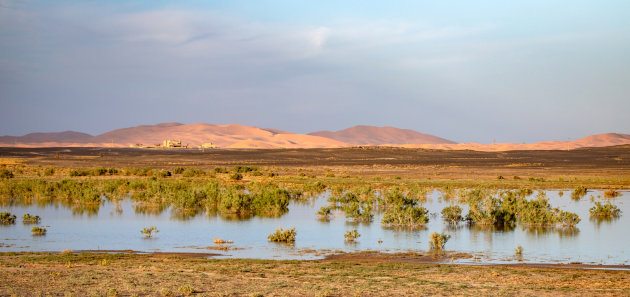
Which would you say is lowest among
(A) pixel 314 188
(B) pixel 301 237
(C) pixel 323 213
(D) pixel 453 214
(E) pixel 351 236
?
(B) pixel 301 237

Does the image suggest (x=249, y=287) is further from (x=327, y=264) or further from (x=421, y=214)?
(x=421, y=214)

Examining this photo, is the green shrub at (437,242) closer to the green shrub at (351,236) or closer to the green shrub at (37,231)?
the green shrub at (351,236)

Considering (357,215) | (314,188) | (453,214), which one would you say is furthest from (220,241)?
(314,188)

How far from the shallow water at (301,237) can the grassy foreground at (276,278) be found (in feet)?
5.39

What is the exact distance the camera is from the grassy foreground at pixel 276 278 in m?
10.2

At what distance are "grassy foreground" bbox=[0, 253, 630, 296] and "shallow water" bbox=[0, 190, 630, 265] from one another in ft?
5.39

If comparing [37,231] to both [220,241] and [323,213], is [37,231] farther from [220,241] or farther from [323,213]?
[323,213]

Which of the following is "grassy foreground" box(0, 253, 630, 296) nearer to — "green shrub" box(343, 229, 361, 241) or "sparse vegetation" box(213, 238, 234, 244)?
"sparse vegetation" box(213, 238, 234, 244)

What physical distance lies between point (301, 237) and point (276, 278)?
6.37 metres

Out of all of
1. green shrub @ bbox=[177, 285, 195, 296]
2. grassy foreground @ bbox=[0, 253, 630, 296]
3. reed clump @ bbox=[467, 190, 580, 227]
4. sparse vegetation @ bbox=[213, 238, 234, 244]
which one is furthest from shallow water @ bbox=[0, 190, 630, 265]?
green shrub @ bbox=[177, 285, 195, 296]

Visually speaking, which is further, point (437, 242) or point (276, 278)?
point (437, 242)

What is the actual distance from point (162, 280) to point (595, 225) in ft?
48.8

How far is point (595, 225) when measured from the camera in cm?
2078

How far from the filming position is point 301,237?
58.7 ft
